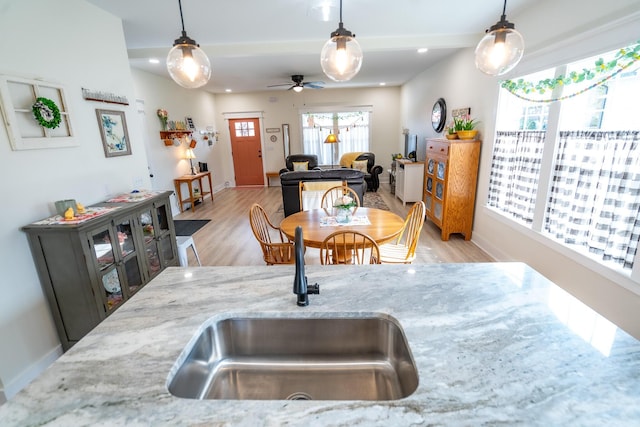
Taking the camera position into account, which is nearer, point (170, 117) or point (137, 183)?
point (137, 183)

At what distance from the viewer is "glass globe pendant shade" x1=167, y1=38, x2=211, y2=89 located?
1.61 metres

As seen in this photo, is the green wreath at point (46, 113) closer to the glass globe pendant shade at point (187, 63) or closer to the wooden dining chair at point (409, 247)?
the glass globe pendant shade at point (187, 63)

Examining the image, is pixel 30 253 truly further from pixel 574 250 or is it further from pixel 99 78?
pixel 574 250

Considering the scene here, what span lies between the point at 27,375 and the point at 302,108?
7669 mm

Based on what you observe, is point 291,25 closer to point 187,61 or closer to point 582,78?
point 187,61

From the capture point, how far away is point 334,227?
2531 millimetres

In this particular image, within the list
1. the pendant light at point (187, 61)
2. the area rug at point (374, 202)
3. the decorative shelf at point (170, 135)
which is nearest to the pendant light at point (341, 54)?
the pendant light at point (187, 61)

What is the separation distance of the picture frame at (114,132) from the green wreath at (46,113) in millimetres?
411

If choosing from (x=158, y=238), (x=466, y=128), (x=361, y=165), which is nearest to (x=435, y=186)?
(x=466, y=128)

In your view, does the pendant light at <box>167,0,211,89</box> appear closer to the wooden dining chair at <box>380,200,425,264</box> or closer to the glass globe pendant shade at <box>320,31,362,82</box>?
the glass globe pendant shade at <box>320,31,362,82</box>

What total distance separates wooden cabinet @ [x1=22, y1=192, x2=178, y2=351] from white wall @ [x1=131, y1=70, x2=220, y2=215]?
317 centimetres

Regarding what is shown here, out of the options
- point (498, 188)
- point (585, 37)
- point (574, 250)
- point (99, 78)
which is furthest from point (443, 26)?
point (99, 78)

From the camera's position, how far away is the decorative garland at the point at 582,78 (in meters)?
1.95

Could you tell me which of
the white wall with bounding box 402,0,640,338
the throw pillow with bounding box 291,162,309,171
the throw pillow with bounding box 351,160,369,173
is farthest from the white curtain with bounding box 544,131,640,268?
the throw pillow with bounding box 291,162,309,171
